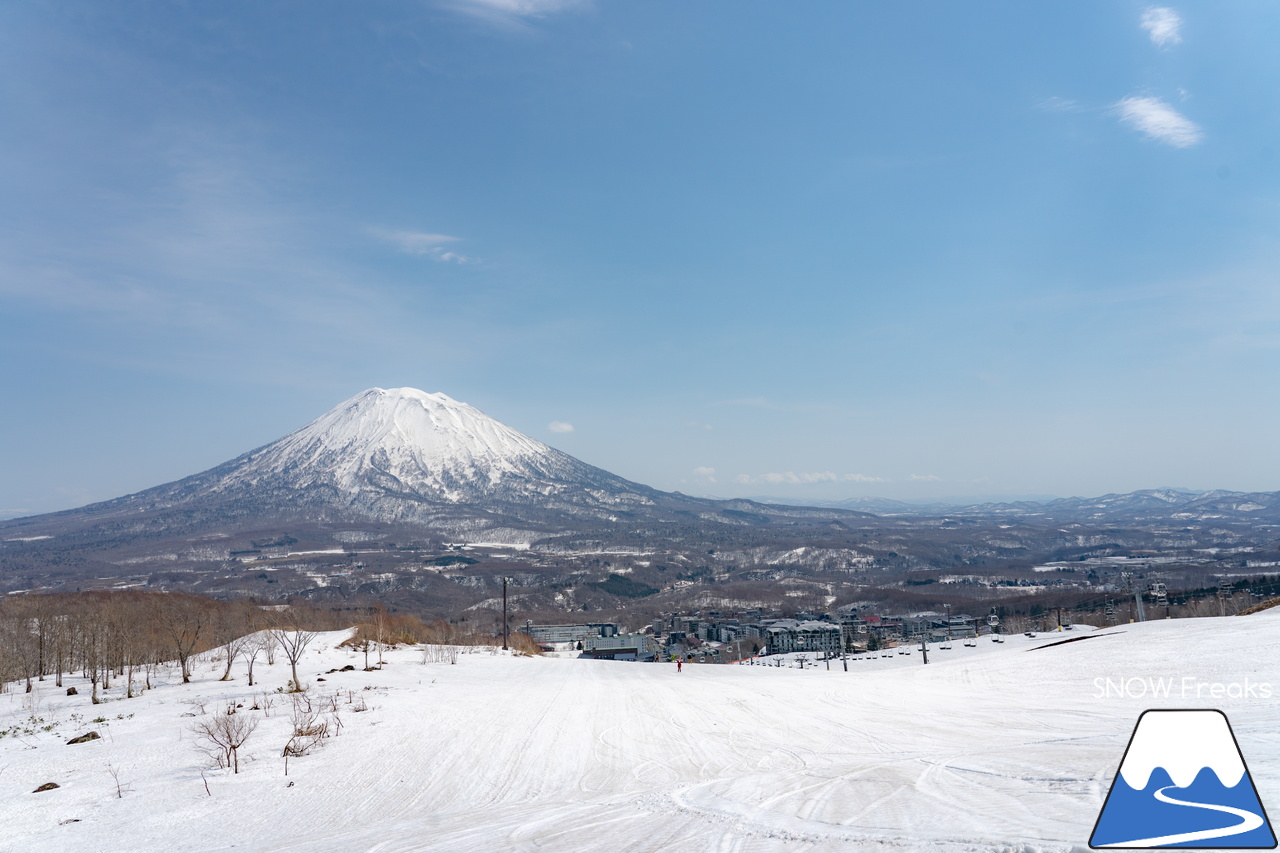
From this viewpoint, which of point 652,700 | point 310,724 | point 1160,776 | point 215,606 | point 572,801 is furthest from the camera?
point 215,606

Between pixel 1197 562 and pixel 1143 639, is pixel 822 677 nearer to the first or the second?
pixel 1143 639

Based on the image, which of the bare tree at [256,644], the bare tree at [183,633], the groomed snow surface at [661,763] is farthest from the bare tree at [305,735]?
the bare tree at [256,644]

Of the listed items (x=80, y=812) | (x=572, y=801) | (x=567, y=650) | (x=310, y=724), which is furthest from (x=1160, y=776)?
(x=567, y=650)

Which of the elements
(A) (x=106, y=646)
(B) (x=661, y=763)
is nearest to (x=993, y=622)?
(B) (x=661, y=763)

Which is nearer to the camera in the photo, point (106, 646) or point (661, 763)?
point (661, 763)

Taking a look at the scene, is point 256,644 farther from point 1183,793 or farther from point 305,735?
point 1183,793

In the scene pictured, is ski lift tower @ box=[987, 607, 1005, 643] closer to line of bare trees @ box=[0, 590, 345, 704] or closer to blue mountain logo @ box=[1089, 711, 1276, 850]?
line of bare trees @ box=[0, 590, 345, 704]
